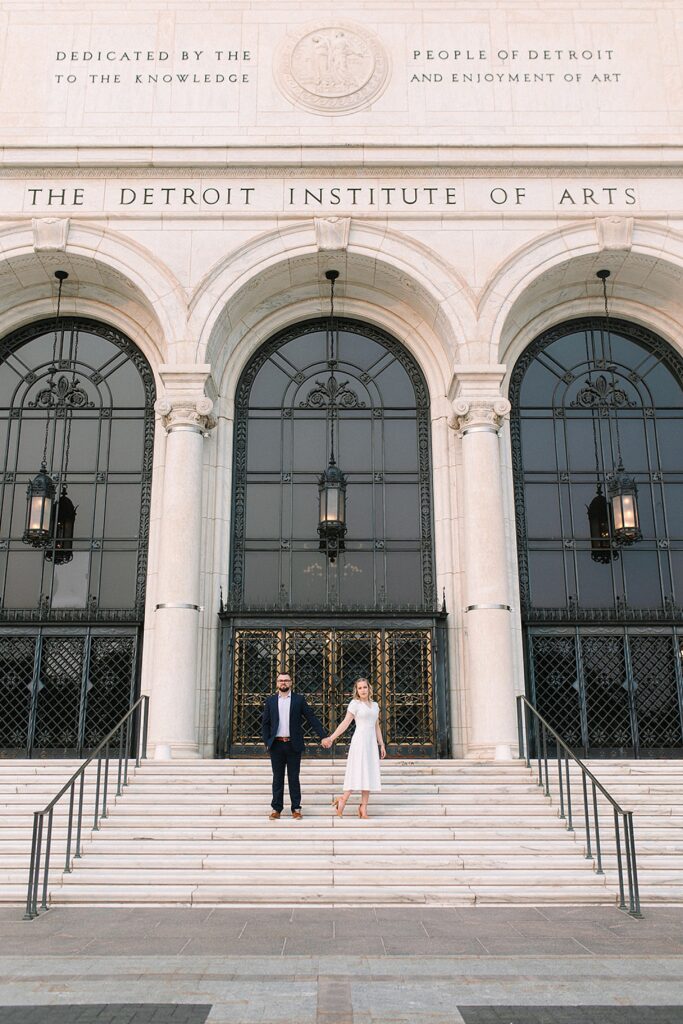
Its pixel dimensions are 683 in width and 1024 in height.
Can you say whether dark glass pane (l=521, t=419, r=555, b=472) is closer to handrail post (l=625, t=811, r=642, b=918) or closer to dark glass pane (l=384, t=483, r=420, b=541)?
dark glass pane (l=384, t=483, r=420, b=541)

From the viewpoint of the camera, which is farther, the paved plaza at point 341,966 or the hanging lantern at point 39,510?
the hanging lantern at point 39,510

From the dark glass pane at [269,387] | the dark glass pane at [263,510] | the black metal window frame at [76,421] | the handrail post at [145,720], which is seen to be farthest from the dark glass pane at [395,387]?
the handrail post at [145,720]

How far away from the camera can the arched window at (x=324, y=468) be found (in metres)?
15.4

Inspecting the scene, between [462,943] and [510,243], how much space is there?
12428 millimetres

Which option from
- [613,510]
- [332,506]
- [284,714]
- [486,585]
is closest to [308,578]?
[332,506]

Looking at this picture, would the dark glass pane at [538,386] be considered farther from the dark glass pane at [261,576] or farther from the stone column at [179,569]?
the stone column at [179,569]

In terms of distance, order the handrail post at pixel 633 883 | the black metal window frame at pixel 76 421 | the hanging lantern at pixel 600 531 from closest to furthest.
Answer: the handrail post at pixel 633 883 → the black metal window frame at pixel 76 421 → the hanging lantern at pixel 600 531

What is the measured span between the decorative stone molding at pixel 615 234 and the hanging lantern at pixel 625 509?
4144 millimetres

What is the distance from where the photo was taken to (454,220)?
15.7 metres

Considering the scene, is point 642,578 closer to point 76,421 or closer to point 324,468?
point 324,468

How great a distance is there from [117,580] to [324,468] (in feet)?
13.9

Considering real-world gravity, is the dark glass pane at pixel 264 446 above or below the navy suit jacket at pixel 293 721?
above
